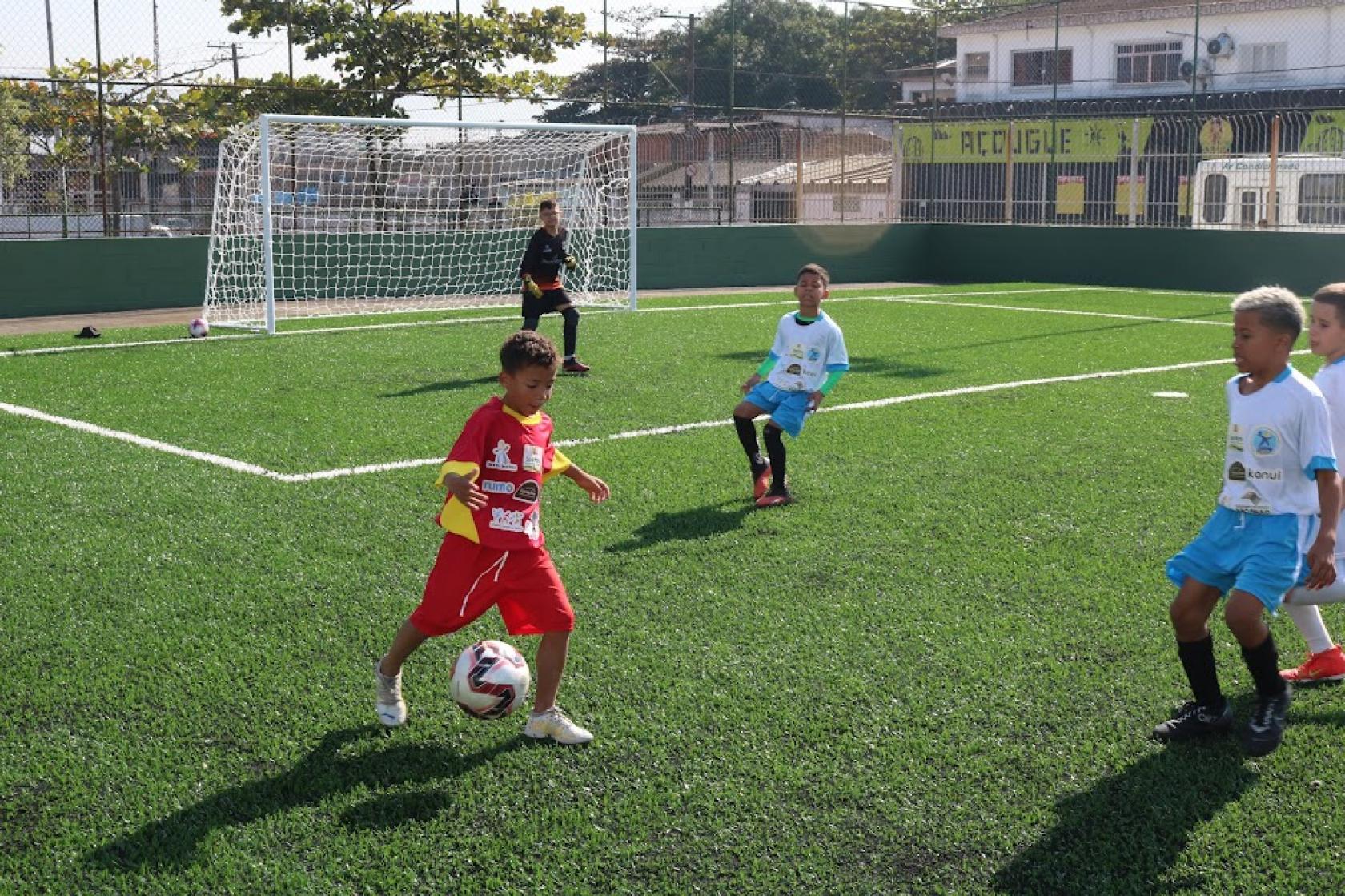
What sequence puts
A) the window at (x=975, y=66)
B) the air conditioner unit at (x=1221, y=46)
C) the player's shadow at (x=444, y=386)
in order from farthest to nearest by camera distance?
the window at (x=975, y=66) → the air conditioner unit at (x=1221, y=46) → the player's shadow at (x=444, y=386)

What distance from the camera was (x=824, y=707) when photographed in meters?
4.67

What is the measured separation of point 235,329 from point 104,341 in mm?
1881

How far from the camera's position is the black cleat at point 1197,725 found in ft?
14.4

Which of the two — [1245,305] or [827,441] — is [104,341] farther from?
[1245,305]

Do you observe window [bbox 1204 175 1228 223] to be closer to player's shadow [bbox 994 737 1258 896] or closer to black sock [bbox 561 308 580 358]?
black sock [bbox 561 308 580 358]

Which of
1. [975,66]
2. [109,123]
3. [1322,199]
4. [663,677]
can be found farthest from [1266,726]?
[975,66]

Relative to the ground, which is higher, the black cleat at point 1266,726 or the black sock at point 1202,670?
the black sock at point 1202,670

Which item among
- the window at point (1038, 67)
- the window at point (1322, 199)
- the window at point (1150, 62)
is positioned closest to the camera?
the window at point (1322, 199)

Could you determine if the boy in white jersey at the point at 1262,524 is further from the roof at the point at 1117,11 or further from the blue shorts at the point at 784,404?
the roof at the point at 1117,11

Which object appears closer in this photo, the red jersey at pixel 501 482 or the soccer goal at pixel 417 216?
the red jersey at pixel 501 482

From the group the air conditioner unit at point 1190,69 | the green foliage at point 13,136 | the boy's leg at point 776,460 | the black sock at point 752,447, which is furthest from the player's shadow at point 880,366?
the air conditioner unit at point 1190,69

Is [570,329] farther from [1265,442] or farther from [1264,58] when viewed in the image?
[1264,58]

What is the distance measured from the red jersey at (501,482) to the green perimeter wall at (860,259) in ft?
55.2

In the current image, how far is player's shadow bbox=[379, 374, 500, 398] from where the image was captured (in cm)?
1172
